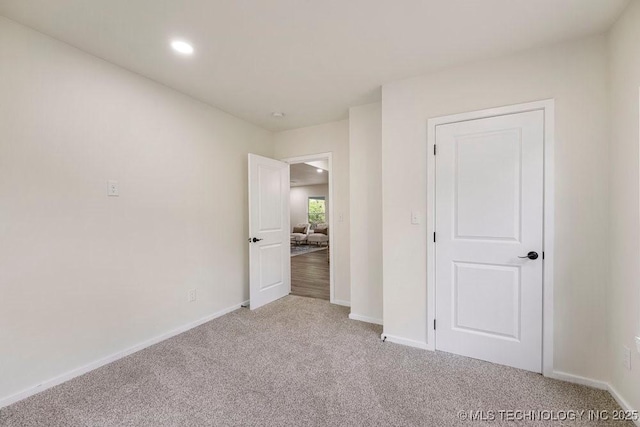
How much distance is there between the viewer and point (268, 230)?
3.86 metres

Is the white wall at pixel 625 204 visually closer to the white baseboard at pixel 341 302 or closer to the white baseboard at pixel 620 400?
the white baseboard at pixel 620 400

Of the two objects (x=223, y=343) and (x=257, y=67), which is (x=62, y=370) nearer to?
(x=223, y=343)

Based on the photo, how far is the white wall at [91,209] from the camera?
184cm

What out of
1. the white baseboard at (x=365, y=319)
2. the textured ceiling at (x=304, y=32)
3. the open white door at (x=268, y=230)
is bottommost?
the white baseboard at (x=365, y=319)

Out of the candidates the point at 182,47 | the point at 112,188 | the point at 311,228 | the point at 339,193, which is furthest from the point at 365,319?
the point at 311,228

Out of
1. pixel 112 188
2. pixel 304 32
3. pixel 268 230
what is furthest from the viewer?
pixel 268 230

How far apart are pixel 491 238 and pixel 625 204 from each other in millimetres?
769

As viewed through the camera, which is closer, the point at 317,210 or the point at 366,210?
the point at 366,210

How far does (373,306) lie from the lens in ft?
10.4

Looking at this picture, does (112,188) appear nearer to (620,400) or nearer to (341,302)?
(341,302)

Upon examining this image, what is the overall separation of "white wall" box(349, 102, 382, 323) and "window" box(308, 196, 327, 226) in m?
8.82

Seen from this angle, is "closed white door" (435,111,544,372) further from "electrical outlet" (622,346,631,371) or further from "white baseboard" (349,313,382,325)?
"white baseboard" (349,313,382,325)

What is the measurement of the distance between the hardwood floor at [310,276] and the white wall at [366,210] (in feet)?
3.16

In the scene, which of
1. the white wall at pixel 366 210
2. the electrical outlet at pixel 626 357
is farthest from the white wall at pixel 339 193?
the electrical outlet at pixel 626 357
